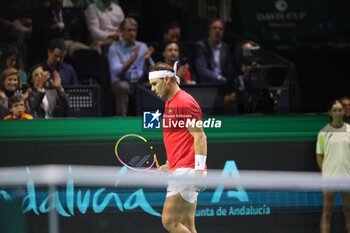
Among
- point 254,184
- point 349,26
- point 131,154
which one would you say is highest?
point 349,26

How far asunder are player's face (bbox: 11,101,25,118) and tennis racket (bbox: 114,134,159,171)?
818 mm

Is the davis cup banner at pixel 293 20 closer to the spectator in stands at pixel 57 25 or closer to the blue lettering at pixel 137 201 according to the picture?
the spectator in stands at pixel 57 25

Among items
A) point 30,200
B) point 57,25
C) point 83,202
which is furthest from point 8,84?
point 30,200

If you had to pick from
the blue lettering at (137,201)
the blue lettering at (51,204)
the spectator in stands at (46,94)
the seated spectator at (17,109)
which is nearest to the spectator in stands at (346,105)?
the spectator in stands at (46,94)

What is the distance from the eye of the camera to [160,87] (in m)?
6.91

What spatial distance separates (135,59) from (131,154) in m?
0.79

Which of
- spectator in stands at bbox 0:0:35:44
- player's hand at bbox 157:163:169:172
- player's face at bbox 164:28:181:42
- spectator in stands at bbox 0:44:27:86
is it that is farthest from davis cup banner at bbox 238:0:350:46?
spectator in stands at bbox 0:44:27:86

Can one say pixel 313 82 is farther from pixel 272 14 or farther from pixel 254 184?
pixel 254 184

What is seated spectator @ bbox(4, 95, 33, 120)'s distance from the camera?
7.11 meters

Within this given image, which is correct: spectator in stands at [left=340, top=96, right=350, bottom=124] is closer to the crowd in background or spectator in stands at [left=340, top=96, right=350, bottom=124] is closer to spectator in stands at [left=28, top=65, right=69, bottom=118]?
the crowd in background

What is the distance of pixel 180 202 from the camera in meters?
4.09

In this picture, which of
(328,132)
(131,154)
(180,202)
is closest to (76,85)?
(131,154)

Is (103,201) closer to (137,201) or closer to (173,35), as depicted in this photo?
(137,201)

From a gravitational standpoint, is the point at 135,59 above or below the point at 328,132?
above
